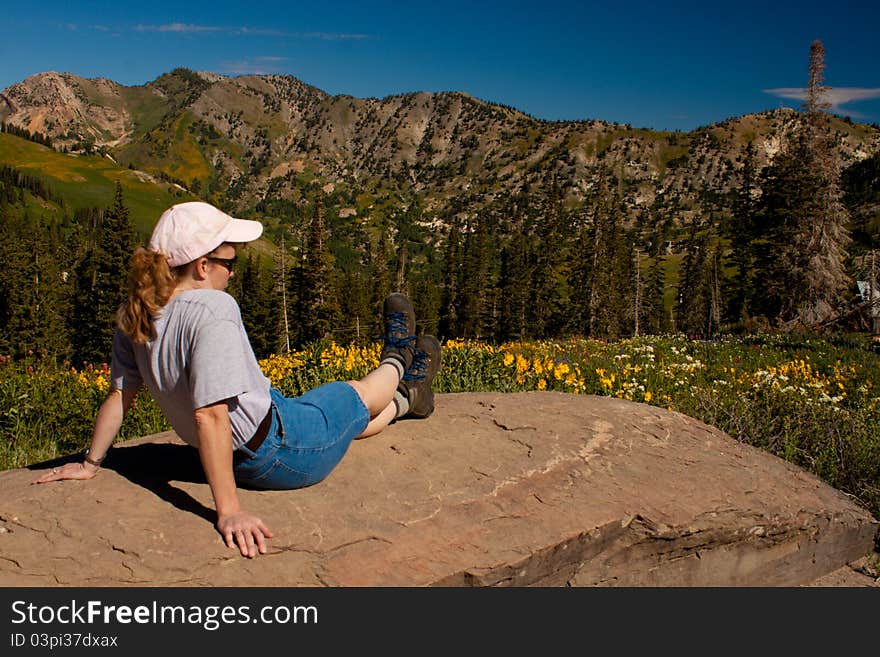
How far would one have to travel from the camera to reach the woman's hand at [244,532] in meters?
3.37

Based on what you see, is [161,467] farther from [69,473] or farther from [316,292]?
[316,292]

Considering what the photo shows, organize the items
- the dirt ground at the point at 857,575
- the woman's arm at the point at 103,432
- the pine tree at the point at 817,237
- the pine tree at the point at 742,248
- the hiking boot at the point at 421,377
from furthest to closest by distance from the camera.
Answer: the pine tree at the point at 742,248 → the pine tree at the point at 817,237 → the hiking boot at the point at 421,377 → the dirt ground at the point at 857,575 → the woman's arm at the point at 103,432

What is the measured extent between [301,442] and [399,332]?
5.68 feet

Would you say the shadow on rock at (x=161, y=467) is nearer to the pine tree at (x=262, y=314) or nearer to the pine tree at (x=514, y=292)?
the pine tree at (x=262, y=314)

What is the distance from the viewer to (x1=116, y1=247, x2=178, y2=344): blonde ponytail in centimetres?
341

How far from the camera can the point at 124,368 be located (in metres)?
3.92

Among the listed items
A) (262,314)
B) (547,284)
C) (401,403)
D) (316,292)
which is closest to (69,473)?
(401,403)

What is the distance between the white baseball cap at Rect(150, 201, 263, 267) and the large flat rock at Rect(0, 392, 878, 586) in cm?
151

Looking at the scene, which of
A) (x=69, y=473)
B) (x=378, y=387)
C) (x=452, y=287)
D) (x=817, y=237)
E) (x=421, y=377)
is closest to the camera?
(x=69, y=473)

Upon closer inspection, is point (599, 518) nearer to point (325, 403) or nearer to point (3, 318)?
point (325, 403)

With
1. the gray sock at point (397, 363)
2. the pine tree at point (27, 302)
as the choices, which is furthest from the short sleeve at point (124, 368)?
the pine tree at point (27, 302)

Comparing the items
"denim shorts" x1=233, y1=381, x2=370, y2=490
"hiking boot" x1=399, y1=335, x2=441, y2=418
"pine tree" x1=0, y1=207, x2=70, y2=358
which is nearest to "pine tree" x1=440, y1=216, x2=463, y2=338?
"pine tree" x1=0, y1=207, x2=70, y2=358

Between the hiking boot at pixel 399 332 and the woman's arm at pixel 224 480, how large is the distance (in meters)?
2.08
